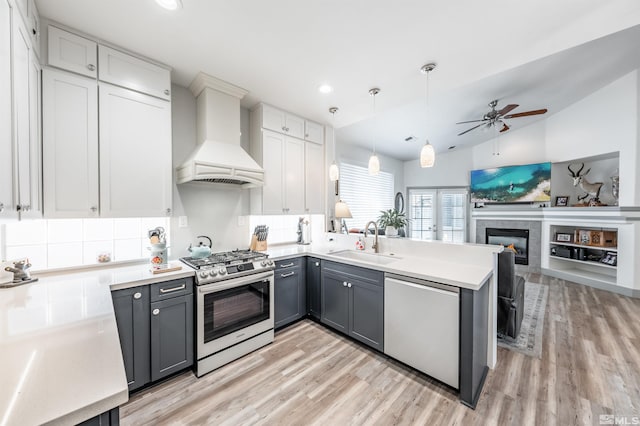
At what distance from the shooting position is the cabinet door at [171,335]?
193cm

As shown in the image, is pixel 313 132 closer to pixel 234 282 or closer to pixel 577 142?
pixel 234 282

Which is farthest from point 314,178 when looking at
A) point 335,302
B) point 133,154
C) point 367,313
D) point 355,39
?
point 133,154

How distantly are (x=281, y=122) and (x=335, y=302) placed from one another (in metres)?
2.38

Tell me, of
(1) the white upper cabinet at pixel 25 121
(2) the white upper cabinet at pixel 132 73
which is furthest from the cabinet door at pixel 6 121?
(2) the white upper cabinet at pixel 132 73

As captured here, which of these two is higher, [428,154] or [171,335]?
[428,154]

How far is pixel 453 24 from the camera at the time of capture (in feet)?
6.08

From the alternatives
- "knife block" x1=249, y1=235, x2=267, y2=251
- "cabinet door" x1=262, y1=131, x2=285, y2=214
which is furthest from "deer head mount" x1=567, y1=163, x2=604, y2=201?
"knife block" x1=249, y1=235, x2=267, y2=251

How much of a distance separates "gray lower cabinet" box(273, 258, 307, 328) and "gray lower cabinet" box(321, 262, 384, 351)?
0.29 meters

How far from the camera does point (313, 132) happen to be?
364cm

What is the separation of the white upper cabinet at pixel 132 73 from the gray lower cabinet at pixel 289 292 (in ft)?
6.84

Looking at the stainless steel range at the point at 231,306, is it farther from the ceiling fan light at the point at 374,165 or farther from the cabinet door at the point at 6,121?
the ceiling fan light at the point at 374,165

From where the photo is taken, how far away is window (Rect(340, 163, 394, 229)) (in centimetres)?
498

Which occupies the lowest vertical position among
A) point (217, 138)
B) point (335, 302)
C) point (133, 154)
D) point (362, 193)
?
point (335, 302)

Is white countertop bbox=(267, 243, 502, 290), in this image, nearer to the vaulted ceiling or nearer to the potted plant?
the potted plant
